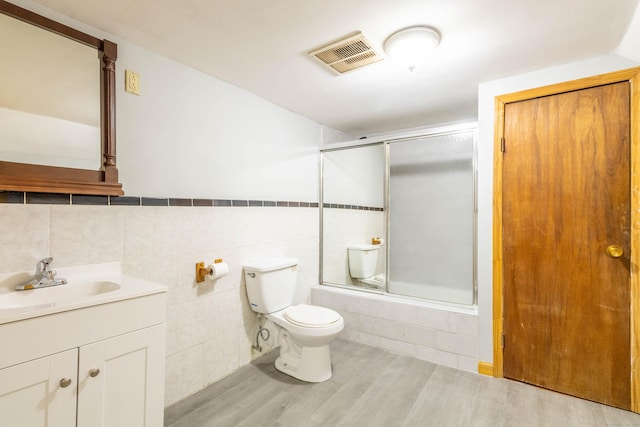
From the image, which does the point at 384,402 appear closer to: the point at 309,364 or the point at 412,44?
the point at 309,364

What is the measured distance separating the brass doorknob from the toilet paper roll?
2390mm

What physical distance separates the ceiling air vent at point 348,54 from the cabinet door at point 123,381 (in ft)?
5.57

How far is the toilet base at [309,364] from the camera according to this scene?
2.06m

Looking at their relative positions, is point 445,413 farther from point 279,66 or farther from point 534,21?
point 279,66

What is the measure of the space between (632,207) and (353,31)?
1903 mm

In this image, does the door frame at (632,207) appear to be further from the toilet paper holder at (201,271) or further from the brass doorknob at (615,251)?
the toilet paper holder at (201,271)

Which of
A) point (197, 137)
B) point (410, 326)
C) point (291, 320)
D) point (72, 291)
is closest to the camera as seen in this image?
point (72, 291)

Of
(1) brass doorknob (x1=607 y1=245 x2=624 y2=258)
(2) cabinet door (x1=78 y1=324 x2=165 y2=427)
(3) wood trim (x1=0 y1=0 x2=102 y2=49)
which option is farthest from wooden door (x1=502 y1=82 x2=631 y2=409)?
(3) wood trim (x1=0 y1=0 x2=102 y2=49)

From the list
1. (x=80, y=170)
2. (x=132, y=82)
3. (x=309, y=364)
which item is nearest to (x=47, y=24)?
(x=132, y=82)

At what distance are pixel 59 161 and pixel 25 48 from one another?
20.0 inches

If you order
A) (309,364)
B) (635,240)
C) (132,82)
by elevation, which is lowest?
(309,364)

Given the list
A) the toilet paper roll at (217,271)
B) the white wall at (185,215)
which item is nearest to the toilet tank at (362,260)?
the white wall at (185,215)

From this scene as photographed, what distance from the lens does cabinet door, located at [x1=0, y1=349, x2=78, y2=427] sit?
0.94 m

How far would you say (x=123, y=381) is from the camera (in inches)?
47.3
